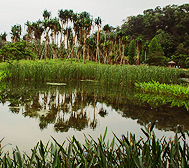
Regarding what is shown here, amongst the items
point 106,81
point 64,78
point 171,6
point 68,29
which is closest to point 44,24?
point 68,29

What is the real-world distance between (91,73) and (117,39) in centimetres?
1838

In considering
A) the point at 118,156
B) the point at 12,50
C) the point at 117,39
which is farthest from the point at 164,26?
the point at 118,156

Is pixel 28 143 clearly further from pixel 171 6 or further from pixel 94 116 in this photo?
pixel 171 6

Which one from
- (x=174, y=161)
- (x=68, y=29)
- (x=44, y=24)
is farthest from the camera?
(x=68, y=29)

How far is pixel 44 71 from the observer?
27.6ft

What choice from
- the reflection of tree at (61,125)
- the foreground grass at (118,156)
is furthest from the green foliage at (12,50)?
the foreground grass at (118,156)

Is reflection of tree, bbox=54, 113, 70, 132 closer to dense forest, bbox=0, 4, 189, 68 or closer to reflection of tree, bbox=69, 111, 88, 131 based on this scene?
reflection of tree, bbox=69, 111, 88, 131

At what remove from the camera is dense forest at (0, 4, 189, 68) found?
73.2ft

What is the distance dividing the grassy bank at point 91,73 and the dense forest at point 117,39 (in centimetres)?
967

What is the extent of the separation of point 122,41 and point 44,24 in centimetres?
1015

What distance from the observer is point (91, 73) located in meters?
9.70

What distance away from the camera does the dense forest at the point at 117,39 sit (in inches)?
878

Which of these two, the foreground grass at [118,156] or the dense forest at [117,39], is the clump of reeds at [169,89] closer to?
the foreground grass at [118,156]

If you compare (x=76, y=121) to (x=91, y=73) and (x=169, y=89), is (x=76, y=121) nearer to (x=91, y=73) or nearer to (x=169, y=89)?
(x=169, y=89)
